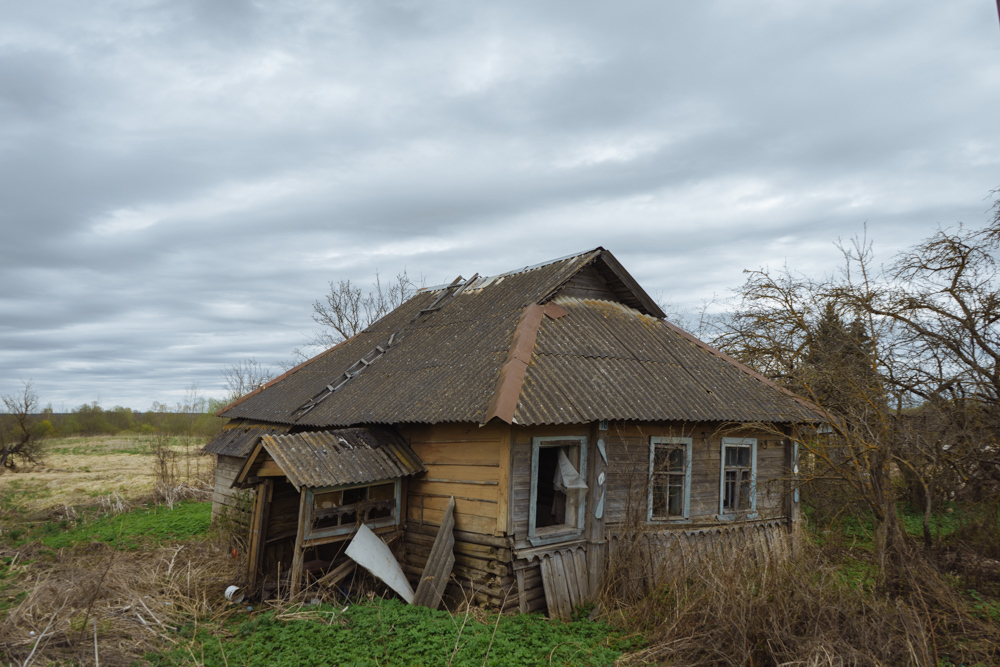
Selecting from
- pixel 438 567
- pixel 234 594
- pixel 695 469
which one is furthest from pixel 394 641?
pixel 695 469

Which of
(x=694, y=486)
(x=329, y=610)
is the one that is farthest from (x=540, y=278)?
(x=329, y=610)

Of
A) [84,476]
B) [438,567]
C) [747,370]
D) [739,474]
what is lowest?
[84,476]

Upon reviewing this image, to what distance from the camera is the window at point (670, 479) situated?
390 inches

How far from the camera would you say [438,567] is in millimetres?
8719

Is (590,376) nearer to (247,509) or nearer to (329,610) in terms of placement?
(329,610)

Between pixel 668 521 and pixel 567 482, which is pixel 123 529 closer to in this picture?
pixel 567 482

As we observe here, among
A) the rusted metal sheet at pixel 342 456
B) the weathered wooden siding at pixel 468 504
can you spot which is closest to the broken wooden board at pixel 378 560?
the weathered wooden siding at pixel 468 504

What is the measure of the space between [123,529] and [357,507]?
9511mm

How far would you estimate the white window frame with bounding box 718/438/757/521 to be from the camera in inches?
413

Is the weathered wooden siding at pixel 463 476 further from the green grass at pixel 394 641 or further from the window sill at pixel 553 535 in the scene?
the green grass at pixel 394 641

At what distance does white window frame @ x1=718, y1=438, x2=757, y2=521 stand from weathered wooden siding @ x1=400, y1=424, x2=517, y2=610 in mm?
4243

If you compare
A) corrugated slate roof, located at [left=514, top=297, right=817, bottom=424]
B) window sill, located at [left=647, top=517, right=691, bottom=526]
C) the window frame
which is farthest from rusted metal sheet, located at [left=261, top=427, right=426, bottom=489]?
window sill, located at [left=647, top=517, right=691, bottom=526]

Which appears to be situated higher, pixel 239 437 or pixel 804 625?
pixel 239 437

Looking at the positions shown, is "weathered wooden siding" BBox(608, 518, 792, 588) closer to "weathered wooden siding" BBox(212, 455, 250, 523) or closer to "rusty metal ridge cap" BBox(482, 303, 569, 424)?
"rusty metal ridge cap" BBox(482, 303, 569, 424)
